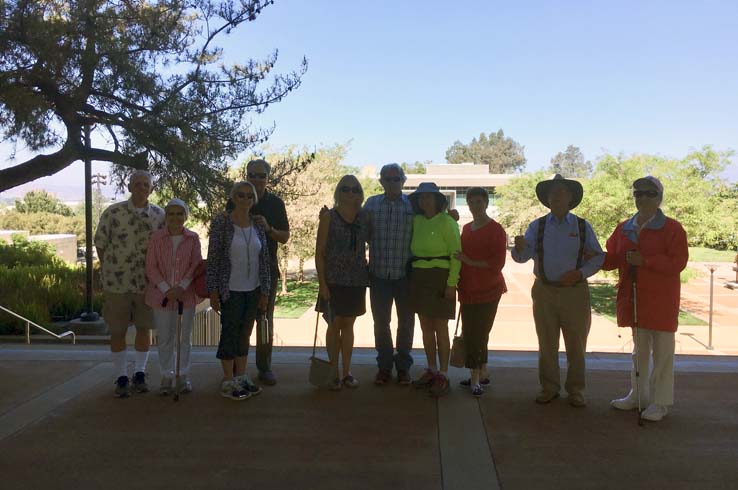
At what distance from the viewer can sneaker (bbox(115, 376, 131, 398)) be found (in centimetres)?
456

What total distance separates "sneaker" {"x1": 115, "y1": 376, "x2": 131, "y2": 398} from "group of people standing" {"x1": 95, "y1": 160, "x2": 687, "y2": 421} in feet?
0.04

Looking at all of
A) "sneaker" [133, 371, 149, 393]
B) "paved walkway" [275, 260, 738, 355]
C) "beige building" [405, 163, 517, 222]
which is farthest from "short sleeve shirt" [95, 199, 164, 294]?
"beige building" [405, 163, 517, 222]

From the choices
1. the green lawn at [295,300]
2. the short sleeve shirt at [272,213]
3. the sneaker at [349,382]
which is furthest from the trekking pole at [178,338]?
the green lawn at [295,300]

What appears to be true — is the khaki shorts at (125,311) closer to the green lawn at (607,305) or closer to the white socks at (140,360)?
the white socks at (140,360)

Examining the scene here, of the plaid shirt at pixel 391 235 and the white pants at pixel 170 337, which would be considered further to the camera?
the plaid shirt at pixel 391 235

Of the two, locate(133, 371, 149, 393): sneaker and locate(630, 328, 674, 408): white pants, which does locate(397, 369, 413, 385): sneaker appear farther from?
locate(133, 371, 149, 393): sneaker

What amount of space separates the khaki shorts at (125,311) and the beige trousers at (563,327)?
2.87 meters

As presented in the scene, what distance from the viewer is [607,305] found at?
78.9 ft

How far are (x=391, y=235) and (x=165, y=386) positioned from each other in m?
2.04

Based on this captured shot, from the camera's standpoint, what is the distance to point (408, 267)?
4.68 m

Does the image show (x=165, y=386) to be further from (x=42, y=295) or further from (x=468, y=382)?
(x=42, y=295)

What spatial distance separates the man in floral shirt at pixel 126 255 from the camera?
4480 millimetres

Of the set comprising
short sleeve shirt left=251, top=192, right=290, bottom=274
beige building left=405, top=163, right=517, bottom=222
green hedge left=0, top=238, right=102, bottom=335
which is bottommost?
green hedge left=0, top=238, right=102, bottom=335

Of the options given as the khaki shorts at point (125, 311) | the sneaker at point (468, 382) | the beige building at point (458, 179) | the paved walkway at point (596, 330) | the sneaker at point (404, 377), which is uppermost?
the beige building at point (458, 179)
